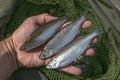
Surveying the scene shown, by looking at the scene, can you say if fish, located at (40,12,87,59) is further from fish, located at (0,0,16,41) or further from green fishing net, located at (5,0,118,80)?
fish, located at (0,0,16,41)

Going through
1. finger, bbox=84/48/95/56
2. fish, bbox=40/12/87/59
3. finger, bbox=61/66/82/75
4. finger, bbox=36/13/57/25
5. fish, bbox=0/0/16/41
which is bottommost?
finger, bbox=61/66/82/75

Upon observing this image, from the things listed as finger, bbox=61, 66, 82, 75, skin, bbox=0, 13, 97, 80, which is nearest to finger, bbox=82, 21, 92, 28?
skin, bbox=0, 13, 97, 80

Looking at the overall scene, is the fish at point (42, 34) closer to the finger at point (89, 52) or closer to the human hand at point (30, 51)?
the human hand at point (30, 51)

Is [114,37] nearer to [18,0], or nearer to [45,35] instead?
[45,35]

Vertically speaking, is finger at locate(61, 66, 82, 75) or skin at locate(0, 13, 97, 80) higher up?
skin at locate(0, 13, 97, 80)

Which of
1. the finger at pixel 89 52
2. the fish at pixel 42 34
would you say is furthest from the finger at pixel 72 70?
the fish at pixel 42 34

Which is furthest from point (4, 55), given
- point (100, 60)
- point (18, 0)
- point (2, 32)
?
point (100, 60)

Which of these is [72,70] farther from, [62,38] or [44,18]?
[44,18]
